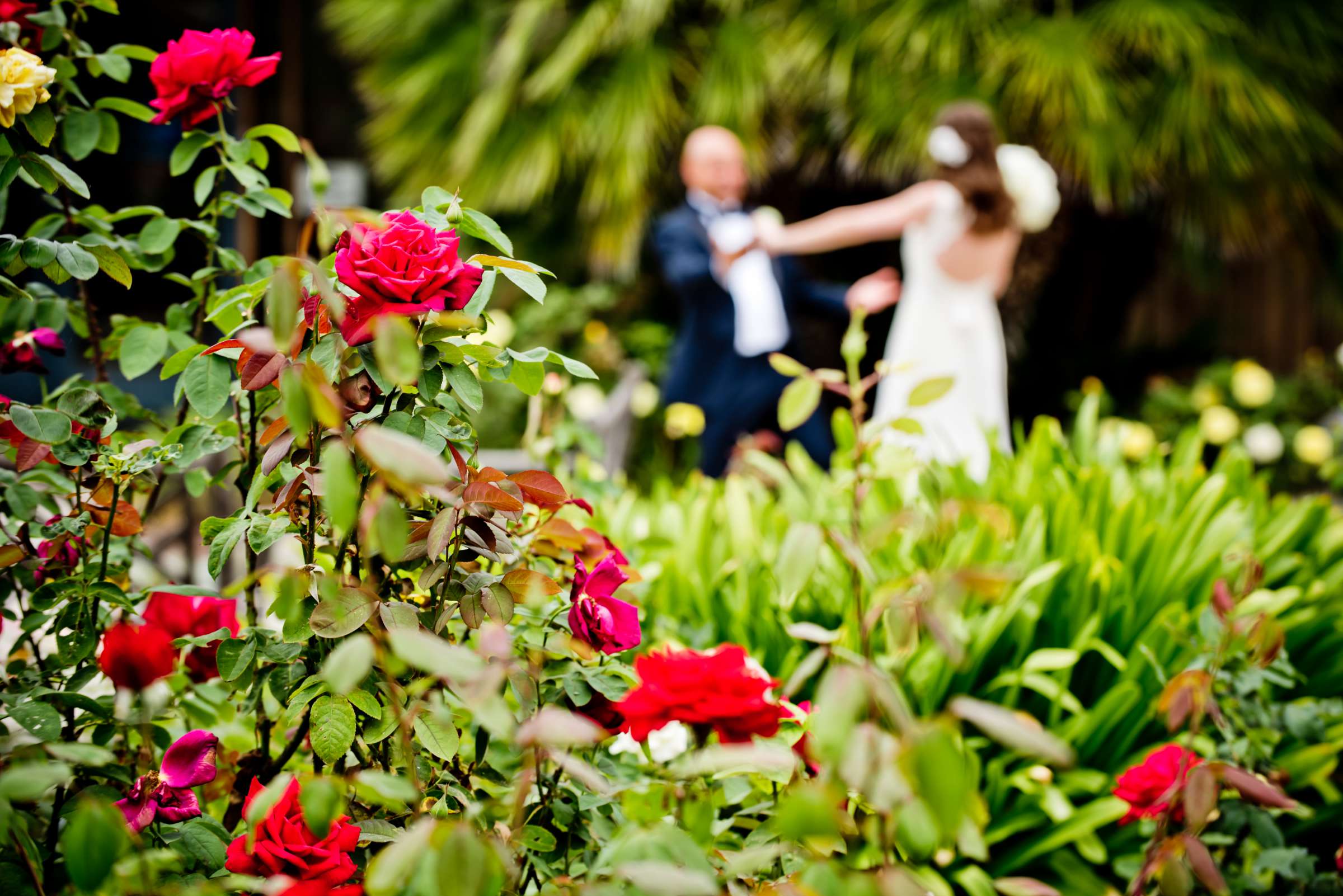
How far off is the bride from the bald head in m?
0.35

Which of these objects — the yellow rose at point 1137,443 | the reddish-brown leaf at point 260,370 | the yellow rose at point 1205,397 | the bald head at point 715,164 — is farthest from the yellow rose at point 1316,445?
the reddish-brown leaf at point 260,370

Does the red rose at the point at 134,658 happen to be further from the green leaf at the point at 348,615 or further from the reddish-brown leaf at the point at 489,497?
the reddish-brown leaf at the point at 489,497

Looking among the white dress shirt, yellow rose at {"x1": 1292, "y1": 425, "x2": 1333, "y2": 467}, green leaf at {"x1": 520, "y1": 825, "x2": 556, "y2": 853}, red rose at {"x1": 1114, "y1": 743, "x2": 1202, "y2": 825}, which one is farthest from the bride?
green leaf at {"x1": 520, "y1": 825, "x2": 556, "y2": 853}

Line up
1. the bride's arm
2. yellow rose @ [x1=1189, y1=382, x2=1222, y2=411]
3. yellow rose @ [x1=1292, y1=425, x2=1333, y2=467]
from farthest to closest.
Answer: yellow rose @ [x1=1189, y1=382, x2=1222, y2=411]
yellow rose @ [x1=1292, y1=425, x2=1333, y2=467]
the bride's arm

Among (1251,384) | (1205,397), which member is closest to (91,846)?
(1251,384)

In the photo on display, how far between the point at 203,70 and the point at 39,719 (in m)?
0.61

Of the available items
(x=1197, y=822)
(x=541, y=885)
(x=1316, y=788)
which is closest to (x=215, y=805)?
(x=541, y=885)

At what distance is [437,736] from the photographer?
745 mm

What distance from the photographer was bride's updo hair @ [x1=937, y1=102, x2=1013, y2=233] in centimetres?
316

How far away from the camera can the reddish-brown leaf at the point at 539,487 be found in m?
0.81

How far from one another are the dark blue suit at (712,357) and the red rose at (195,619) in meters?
2.86

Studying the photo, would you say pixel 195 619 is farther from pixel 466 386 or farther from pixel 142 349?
pixel 466 386

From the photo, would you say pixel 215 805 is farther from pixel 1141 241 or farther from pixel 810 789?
pixel 1141 241

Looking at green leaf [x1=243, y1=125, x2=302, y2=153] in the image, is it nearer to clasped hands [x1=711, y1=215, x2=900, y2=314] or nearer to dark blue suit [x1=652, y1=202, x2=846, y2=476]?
clasped hands [x1=711, y1=215, x2=900, y2=314]
